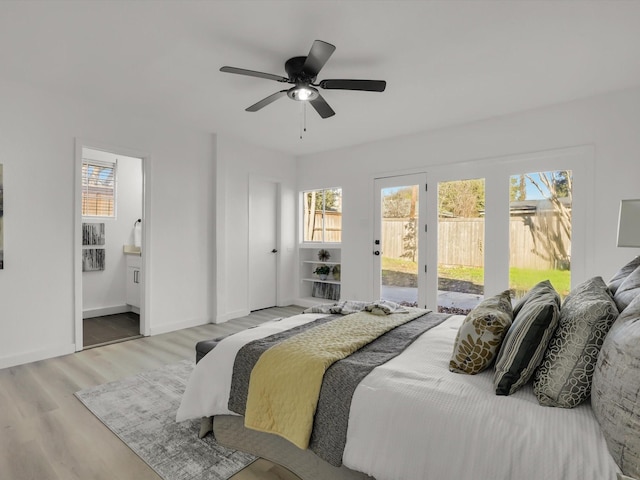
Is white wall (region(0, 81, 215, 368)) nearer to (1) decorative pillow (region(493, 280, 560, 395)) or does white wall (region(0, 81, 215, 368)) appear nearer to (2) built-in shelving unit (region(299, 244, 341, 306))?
(2) built-in shelving unit (region(299, 244, 341, 306))

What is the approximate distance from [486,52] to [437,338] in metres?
2.15

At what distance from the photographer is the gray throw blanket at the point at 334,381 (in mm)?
1435

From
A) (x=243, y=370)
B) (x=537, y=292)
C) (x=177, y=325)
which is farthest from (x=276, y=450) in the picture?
(x=177, y=325)

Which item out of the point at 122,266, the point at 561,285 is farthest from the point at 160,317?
the point at 561,285

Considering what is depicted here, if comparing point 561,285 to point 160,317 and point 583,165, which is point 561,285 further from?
point 160,317

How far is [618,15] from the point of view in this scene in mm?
2184

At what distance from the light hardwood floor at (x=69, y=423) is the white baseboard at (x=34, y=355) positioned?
8 centimetres

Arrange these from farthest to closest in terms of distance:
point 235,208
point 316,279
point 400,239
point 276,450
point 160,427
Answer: point 316,279, point 235,208, point 400,239, point 160,427, point 276,450

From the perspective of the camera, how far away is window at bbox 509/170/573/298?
12.1 ft

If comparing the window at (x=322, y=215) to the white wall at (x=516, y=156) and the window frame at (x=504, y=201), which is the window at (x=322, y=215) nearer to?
the white wall at (x=516, y=156)

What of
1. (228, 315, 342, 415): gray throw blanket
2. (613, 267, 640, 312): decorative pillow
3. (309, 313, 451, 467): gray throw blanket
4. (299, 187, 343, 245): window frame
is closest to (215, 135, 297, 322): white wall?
(299, 187, 343, 245): window frame

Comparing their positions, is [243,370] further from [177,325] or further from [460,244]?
[460,244]

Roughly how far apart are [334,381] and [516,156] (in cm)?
355

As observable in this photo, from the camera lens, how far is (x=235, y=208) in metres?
5.07
